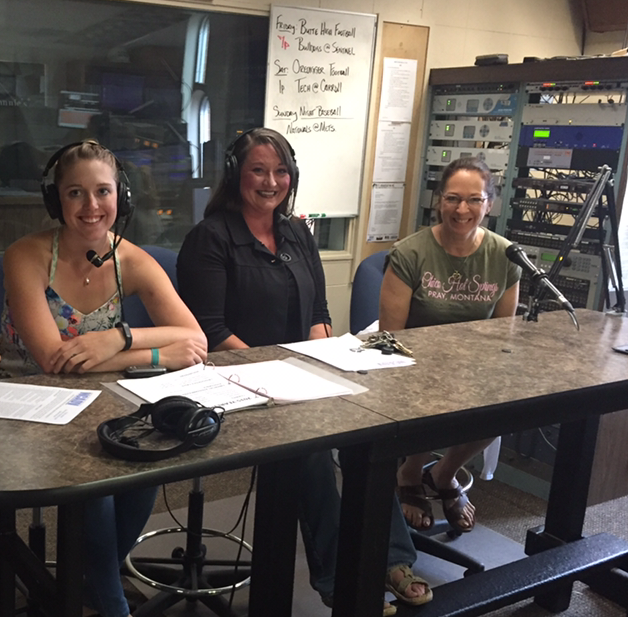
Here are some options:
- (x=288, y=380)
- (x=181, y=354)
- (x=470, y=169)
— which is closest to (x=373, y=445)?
(x=288, y=380)

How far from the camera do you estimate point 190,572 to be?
2.09m

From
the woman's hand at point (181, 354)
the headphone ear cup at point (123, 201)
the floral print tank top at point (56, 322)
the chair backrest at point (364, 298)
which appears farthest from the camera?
the chair backrest at point (364, 298)

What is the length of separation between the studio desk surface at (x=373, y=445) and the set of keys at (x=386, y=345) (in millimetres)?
46

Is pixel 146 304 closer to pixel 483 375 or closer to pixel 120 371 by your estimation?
pixel 120 371

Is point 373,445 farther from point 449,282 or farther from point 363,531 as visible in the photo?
point 449,282

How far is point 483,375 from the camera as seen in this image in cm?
176

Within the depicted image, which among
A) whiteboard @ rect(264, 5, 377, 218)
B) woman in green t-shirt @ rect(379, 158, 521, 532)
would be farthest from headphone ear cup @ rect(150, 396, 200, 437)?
whiteboard @ rect(264, 5, 377, 218)

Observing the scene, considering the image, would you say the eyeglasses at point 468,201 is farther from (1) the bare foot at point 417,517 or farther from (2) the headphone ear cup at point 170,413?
(2) the headphone ear cup at point 170,413

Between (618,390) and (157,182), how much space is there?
2.54 metres

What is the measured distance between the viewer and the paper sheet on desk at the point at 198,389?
4.70ft

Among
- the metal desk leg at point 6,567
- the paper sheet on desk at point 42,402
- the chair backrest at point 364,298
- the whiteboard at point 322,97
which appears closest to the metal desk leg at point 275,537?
the paper sheet on desk at point 42,402

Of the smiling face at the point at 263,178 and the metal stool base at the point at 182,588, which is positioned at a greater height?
the smiling face at the point at 263,178

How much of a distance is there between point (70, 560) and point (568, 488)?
1.54 meters

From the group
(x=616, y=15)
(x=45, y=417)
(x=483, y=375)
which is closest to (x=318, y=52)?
(x=616, y=15)
